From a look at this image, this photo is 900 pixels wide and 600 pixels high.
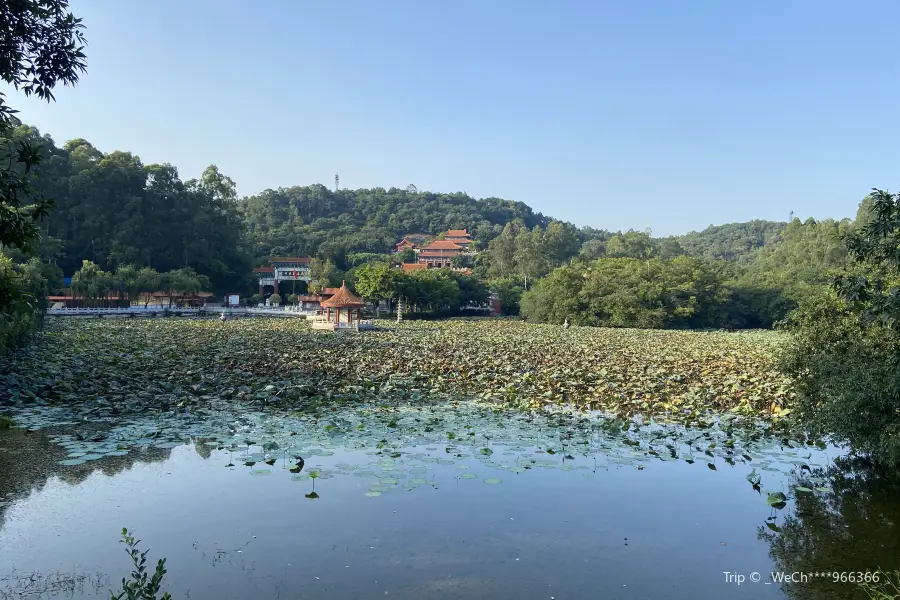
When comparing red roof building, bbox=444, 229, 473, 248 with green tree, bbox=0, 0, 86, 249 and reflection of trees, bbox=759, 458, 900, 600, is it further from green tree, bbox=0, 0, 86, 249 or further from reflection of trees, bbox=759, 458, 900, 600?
green tree, bbox=0, 0, 86, 249

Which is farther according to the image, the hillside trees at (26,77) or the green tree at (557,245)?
the green tree at (557,245)

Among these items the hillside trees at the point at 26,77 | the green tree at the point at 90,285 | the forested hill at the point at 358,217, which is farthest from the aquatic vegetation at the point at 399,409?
the forested hill at the point at 358,217

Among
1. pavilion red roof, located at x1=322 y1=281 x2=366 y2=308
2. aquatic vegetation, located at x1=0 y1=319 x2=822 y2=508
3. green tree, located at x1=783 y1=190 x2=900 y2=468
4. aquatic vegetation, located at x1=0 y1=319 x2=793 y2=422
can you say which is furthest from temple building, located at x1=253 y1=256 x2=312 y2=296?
green tree, located at x1=783 y1=190 x2=900 y2=468

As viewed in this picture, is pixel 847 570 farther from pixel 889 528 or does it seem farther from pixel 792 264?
pixel 792 264

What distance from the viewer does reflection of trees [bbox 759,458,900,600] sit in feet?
18.6

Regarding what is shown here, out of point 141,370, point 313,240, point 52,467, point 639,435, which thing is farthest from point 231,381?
point 313,240

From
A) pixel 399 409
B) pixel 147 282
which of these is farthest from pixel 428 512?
pixel 147 282

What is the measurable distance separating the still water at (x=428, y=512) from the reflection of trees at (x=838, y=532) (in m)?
0.03

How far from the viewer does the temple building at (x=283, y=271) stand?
56406 millimetres

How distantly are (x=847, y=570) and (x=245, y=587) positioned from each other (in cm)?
498

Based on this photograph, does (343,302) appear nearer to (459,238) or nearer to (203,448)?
(203,448)

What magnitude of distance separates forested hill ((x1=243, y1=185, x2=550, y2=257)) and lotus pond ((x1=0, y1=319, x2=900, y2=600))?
58.0 m

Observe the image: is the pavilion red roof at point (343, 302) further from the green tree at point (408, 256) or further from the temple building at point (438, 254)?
the temple building at point (438, 254)

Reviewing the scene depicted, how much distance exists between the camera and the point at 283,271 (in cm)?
5675
